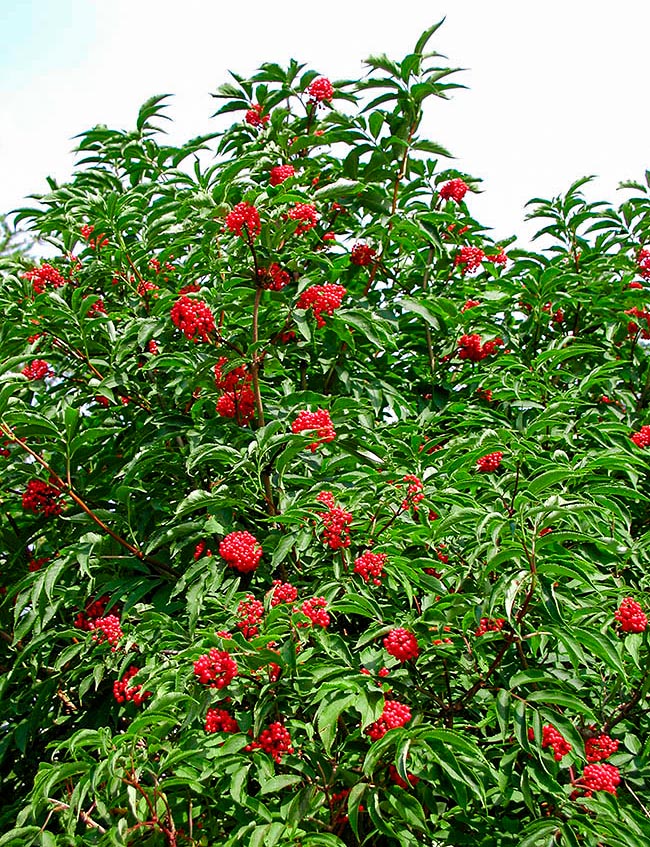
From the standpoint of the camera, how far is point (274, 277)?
372 centimetres

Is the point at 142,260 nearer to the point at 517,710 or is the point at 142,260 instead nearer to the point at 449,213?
the point at 449,213

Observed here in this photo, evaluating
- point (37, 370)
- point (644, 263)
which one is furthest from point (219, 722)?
point (644, 263)

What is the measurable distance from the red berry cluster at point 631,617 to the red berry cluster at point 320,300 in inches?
60.5

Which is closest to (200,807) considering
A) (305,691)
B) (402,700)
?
(305,691)

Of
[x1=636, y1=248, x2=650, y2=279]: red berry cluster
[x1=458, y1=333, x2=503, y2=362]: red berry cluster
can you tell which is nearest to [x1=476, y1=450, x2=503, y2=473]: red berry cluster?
[x1=458, y1=333, x2=503, y2=362]: red berry cluster

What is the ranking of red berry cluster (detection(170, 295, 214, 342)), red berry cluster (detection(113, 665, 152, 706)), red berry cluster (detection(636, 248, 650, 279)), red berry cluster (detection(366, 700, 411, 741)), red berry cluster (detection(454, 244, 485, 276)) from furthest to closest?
1. red berry cluster (detection(636, 248, 650, 279))
2. red berry cluster (detection(454, 244, 485, 276))
3. red berry cluster (detection(170, 295, 214, 342))
4. red berry cluster (detection(113, 665, 152, 706))
5. red berry cluster (detection(366, 700, 411, 741))

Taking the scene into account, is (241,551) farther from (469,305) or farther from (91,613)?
(469,305)

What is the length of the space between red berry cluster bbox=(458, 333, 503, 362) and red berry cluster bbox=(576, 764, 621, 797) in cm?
199

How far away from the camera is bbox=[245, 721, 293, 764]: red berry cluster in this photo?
2.76 meters

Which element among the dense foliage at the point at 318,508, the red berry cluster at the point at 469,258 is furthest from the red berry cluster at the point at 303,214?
the red berry cluster at the point at 469,258

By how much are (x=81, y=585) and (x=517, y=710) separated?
181 centimetres

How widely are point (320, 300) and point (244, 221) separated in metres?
0.50

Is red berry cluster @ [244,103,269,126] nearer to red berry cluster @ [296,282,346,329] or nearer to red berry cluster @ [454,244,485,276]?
red berry cluster @ [454,244,485,276]

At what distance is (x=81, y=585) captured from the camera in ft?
12.1
